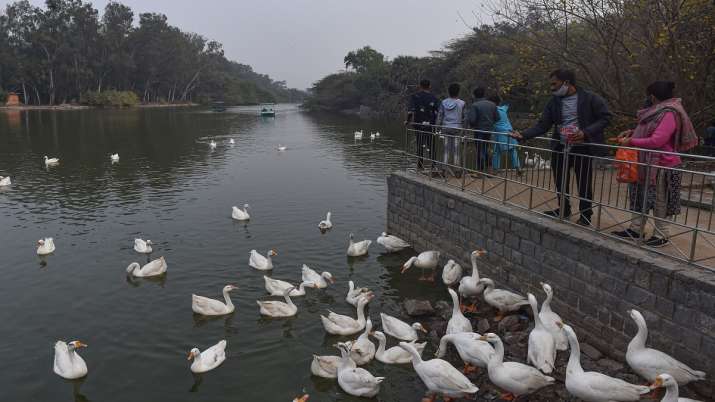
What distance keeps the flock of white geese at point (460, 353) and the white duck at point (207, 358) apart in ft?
0.05

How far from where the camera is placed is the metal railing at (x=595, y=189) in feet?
25.7

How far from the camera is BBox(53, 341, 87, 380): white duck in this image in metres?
8.66

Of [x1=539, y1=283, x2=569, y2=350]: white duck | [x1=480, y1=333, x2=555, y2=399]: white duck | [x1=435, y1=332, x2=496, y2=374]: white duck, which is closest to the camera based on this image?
[x1=480, y1=333, x2=555, y2=399]: white duck

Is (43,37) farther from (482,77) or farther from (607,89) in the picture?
(607,89)

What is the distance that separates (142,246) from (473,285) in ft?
29.4

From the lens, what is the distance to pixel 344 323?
1020cm

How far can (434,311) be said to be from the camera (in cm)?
1080

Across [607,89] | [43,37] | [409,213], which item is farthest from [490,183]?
[43,37]

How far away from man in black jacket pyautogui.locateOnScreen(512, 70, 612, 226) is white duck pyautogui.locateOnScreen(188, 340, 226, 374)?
636 cm

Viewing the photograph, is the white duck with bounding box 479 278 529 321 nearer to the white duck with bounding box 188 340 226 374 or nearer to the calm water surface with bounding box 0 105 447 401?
the calm water surface with bounding box 0 105 447 401

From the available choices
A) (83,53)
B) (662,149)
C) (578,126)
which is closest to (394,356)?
(578,126)

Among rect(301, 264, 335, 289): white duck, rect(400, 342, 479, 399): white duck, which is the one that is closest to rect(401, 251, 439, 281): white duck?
rect(301, 264, 335, 289): white duck

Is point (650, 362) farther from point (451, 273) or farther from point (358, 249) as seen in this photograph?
point (358, 249)

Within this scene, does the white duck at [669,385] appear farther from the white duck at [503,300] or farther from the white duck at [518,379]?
the white duck at [503,300]
